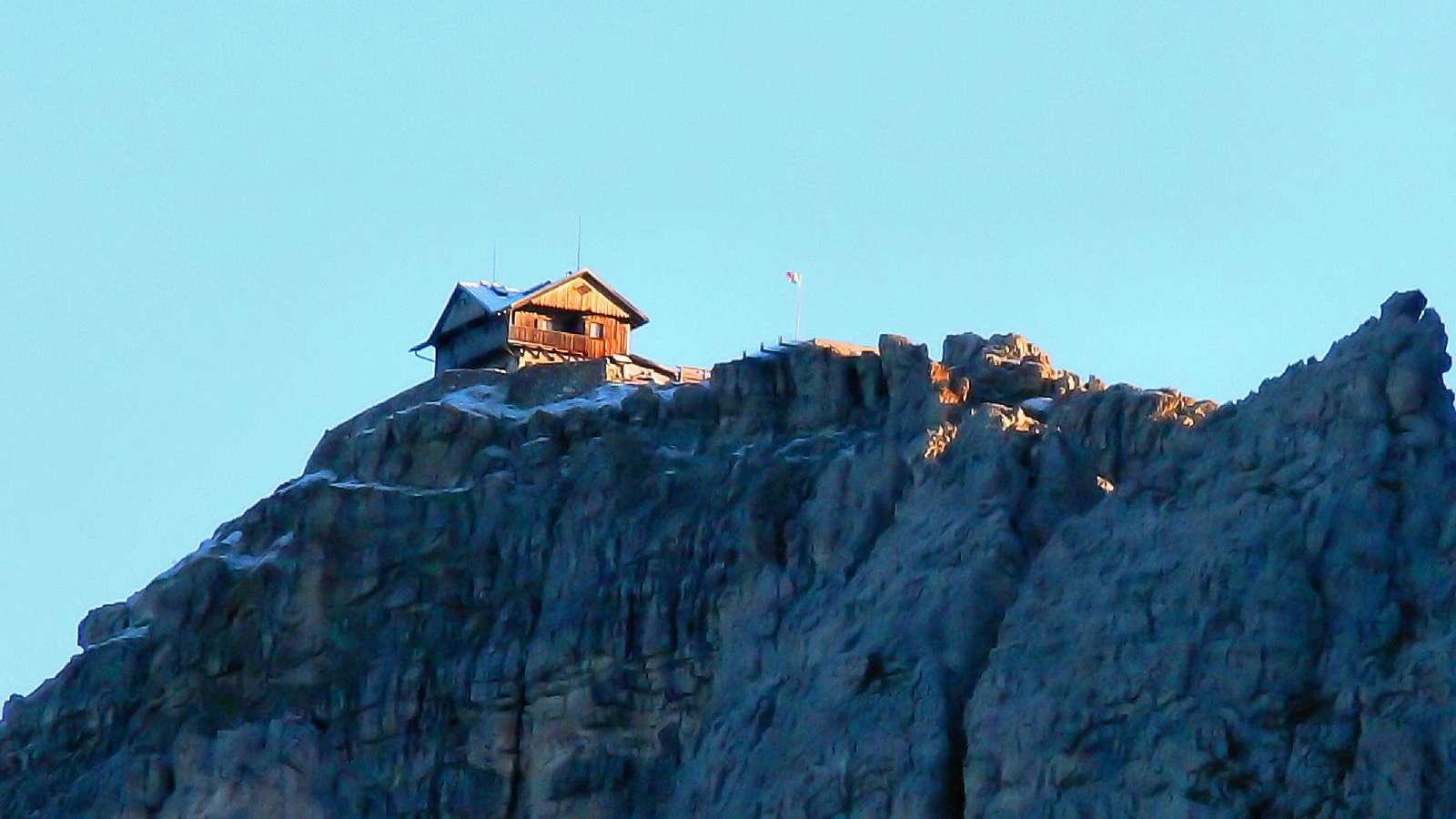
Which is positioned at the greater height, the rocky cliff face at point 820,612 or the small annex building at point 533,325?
the small annex building at point 533,325

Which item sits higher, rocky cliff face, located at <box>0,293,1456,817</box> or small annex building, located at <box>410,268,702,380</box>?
small annex building, located at <box>410,268,702,380</box>

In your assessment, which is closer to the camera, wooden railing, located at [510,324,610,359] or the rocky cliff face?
the rocky cliff face

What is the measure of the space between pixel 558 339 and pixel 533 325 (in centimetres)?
104

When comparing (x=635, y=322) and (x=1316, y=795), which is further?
(x=635, y=322)

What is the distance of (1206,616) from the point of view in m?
113

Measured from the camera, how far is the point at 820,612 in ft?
404

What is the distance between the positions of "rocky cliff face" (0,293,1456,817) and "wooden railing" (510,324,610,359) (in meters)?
10.9

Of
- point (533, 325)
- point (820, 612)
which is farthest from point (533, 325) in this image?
point (820, 612)

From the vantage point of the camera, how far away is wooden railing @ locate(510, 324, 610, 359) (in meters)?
154

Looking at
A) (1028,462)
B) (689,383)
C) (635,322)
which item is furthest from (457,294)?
(1028,462)

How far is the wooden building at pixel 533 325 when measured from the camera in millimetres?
154000

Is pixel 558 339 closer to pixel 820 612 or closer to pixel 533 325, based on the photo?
pixel 533 325

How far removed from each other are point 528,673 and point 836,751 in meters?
15.0

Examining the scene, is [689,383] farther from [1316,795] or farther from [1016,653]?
[1316,795]
